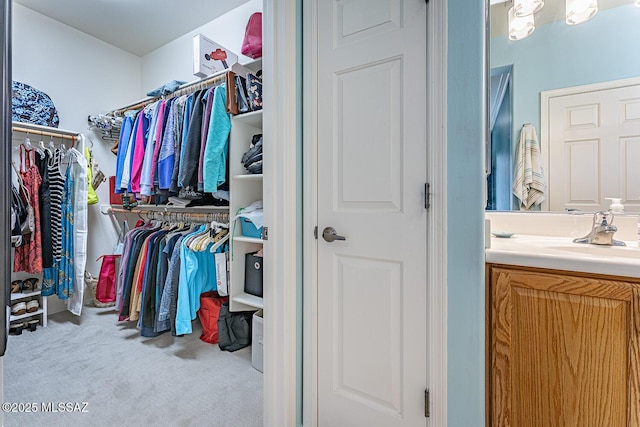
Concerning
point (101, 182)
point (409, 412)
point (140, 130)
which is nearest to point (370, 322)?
point (409, 412)

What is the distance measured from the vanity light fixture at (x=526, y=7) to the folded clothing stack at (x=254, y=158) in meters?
1.55

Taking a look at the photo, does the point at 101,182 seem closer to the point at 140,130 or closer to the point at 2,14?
the point at 140,130

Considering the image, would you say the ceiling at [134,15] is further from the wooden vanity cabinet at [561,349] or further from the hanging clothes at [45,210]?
the wooden vanity cabinet at [561,349]

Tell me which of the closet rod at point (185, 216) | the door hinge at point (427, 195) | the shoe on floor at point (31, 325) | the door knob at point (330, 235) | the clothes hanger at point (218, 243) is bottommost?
the shoe on floor at point (31, 325)

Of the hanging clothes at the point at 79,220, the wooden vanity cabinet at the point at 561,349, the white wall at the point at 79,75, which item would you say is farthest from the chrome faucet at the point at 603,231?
the white wall at the point at 79,75

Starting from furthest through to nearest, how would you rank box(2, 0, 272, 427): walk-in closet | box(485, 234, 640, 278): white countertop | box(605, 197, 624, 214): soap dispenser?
box(2, 0, 272, 427): walk-in closet
box(605, 197, 624, 214): soap dispenser
box(485, 234, 640, 278): white countertop

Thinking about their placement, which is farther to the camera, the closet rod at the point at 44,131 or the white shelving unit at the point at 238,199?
the closet rod at the point at 44,131

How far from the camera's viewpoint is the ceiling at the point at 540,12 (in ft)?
4.43

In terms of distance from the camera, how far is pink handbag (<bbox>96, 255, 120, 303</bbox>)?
288 cm

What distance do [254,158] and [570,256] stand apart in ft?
5.51

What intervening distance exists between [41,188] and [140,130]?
934 millimetres

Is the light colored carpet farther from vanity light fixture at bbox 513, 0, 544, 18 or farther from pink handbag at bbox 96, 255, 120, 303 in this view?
vanity light fixture at bbox 513, 0, 544, 18

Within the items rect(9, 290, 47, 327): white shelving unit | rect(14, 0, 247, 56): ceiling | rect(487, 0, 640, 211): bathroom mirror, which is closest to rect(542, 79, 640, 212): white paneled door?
rect(487, 0, 640, 211): bathroom mirror

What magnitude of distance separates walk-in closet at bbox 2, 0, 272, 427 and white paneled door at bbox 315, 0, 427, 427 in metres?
0.30
